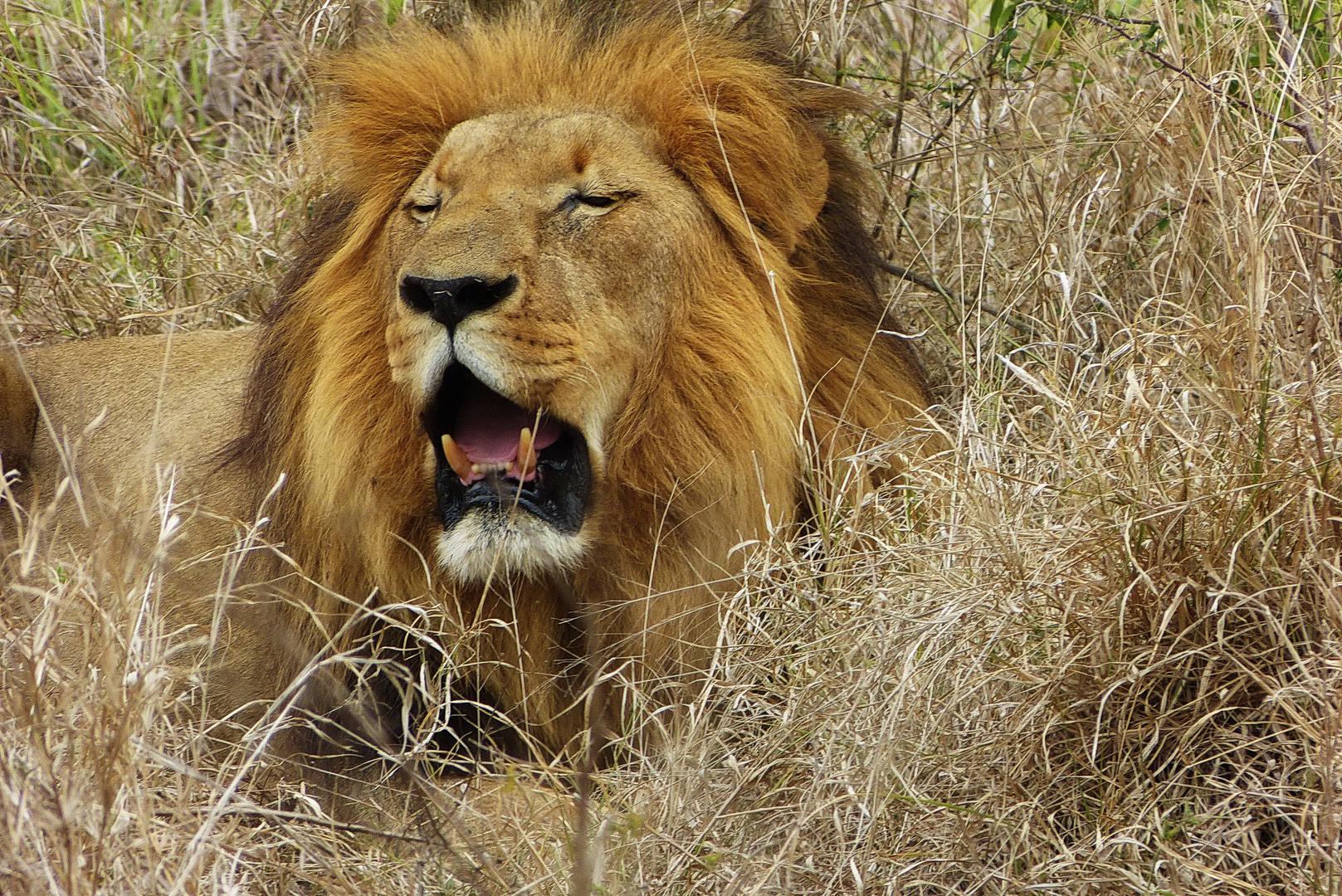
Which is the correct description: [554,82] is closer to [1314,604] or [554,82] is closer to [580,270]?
[580,270]

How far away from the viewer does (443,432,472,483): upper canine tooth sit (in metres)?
2.57

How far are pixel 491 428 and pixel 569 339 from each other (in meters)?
0.23

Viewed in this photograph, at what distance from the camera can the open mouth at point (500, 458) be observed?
2576 millimetres

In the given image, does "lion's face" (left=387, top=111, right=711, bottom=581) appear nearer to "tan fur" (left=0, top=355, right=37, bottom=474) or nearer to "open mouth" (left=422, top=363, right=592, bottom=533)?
"open mouth" (left=422, top=363, right=592, bottom=533)

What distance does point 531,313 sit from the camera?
2.49 m

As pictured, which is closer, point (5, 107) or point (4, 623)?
point (4, 623)

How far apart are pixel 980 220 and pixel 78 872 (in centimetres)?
273

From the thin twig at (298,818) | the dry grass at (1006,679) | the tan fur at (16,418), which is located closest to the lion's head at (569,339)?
the dry grass at (1006,679)

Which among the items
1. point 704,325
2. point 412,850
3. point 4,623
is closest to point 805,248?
point 704,325

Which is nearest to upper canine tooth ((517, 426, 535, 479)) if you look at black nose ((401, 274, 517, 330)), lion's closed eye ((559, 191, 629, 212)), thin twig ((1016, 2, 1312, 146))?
black nose ((401, 274, 517, 330))

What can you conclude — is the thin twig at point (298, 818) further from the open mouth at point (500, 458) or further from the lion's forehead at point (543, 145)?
the lion's forehead at point (543, 145)

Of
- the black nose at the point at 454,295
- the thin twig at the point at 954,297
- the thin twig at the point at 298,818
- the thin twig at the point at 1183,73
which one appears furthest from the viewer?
the thin twig at the point at 954,297

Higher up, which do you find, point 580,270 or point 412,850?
point 580,270

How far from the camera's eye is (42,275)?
4633mm
